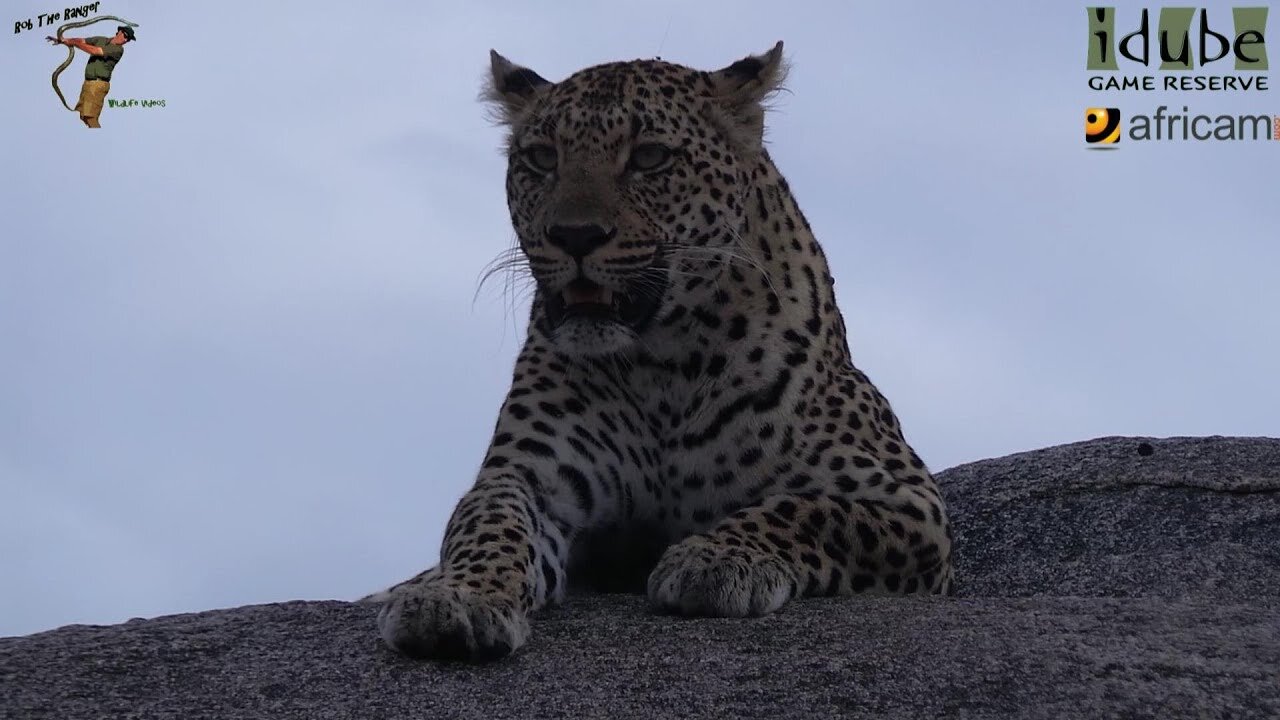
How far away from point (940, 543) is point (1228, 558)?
4384 millimetres

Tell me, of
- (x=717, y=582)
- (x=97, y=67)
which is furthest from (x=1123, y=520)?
(x=97, y=67)

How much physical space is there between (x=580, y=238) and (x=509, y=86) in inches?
75.5

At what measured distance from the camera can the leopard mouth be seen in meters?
8.40

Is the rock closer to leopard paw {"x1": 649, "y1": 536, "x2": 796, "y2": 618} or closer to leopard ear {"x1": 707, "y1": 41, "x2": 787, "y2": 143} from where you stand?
leopard ear {"x1": 707, "y1": 41, "x2": 787, "y2": 143}

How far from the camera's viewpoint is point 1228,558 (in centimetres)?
1238

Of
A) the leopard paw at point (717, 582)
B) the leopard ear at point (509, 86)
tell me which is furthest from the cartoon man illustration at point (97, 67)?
the leopard paw at point (717, 582)

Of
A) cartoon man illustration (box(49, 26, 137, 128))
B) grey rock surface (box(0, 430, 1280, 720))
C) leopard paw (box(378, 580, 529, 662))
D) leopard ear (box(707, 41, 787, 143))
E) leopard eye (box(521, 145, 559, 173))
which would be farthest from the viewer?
cartoon man illustration (box(49, 26, 137, 128))

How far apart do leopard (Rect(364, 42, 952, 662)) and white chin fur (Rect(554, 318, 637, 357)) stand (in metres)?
0.01

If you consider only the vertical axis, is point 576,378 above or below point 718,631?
above

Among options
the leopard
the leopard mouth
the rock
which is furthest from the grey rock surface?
the rock

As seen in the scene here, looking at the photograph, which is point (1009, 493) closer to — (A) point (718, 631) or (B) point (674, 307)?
(B) point (674, 307)

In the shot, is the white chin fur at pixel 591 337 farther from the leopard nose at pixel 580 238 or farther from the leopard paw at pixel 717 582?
the leopard paw at pixel 717 582

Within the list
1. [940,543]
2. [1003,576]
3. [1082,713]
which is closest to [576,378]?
[940,543]

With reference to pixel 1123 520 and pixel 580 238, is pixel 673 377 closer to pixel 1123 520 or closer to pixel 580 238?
pixel 580 238
